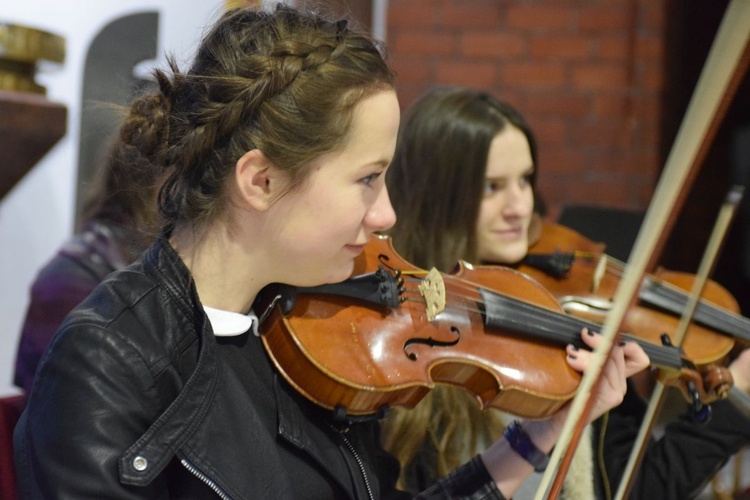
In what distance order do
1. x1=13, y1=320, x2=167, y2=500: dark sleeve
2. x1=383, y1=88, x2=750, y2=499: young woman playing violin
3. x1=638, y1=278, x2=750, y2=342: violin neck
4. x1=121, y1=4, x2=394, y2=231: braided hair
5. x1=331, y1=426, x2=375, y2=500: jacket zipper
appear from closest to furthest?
1. x1=13, y1=320, x2=167, y2=500: dark sleeve
2. x1=121, y1=4, x2=394, y2=231: braided hair
3. x1=331, y1=426, x2=375, y2=500: jacket zipper
4. x1=383, y1=88, x2=750, y2=499: young woman playing violin
5. x1=638, y1=278, x2=750, y2=342: violin neck

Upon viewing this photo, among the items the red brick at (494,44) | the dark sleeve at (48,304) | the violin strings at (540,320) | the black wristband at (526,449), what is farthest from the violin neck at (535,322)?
the red brick at (494,44)

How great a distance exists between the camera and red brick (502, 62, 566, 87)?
2.75 metres

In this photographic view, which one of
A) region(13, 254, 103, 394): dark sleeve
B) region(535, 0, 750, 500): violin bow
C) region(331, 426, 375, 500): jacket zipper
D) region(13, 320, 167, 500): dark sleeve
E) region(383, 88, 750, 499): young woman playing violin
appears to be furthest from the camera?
region(13, 254, 103, 394): dark sleeve

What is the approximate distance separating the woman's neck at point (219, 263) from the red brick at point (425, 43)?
185 centimetres

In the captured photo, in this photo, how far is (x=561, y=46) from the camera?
2750 mm

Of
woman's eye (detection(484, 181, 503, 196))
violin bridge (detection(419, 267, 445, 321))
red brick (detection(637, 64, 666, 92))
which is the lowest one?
violin bridge (detection(419, 267, 445, 321))

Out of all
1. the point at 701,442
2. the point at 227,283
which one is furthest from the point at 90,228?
the point at 701,442

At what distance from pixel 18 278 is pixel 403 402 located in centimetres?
157

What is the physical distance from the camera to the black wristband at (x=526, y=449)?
124 cm

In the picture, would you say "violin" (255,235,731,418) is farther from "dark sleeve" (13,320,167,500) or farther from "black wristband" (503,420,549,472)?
"dark sleeve" (13,320,167,500)

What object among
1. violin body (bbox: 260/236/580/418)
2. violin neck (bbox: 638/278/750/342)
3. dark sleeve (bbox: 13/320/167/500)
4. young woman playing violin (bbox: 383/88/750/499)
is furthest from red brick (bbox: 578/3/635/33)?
dark sleeve (bbox: 13/320/167/500)

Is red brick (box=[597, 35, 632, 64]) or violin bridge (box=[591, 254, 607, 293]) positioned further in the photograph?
red brick (box=[597, 35, 632, 64])

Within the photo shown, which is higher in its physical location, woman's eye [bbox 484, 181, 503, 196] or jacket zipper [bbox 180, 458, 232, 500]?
woman's eye [bbox 484, 181, 503, 196]

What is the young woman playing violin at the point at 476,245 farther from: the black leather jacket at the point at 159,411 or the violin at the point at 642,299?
the black leather jacket at the point at 159,411
